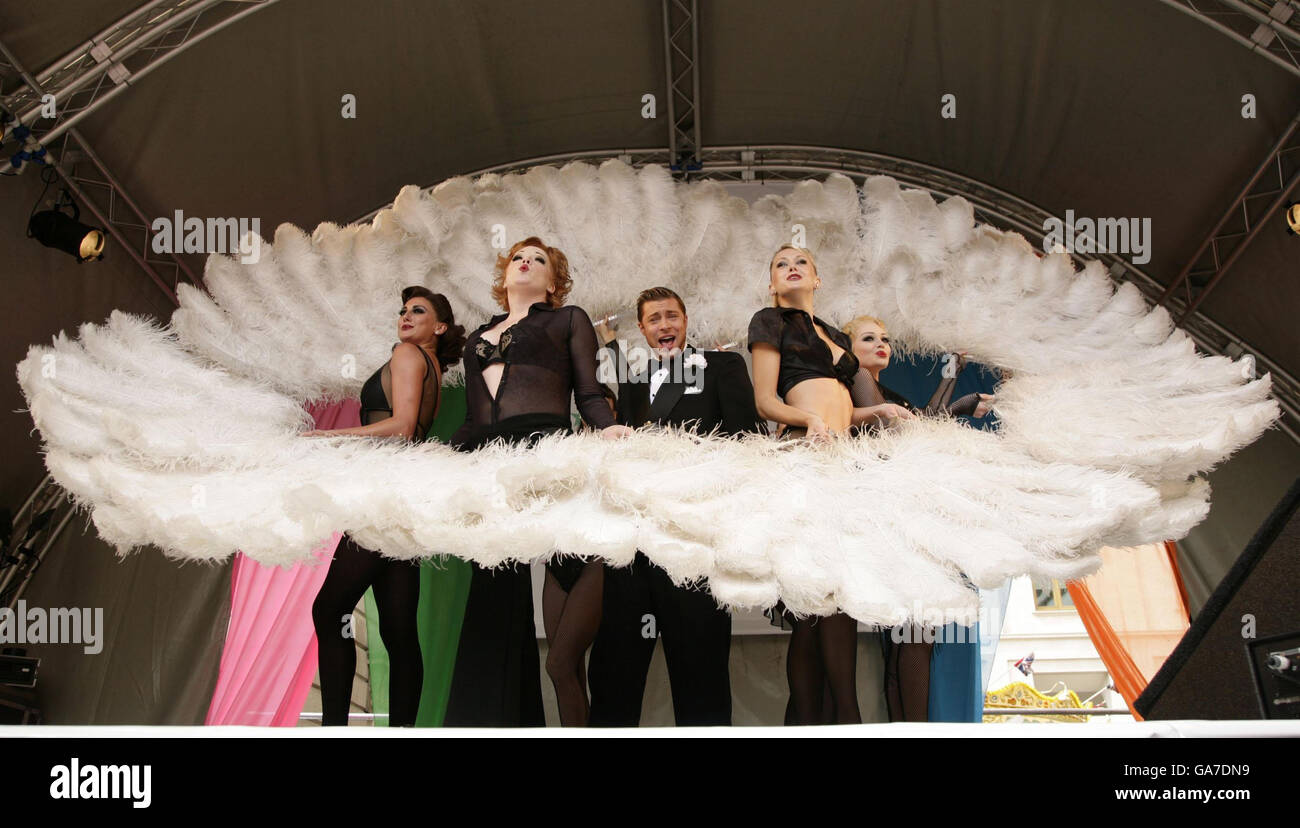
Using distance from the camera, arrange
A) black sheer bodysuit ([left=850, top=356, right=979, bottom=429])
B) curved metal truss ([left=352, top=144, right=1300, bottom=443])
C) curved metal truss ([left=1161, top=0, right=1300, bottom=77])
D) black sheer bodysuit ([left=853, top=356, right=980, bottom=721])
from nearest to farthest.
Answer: black sheer bodysuit ([left=853, top=356, right=980, bottom=721]) → black sheer bodysuit ([left=850, top=356, right=979, bottom=429]) → curved metal truss ([left=1161, top=0, right=1300, bottom=77]) → curved metal truss ([left=352, top=144, right=1300, bottom=443])

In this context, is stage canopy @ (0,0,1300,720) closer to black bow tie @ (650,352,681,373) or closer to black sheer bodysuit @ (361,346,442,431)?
black sheer bodysuit @ (361,346,442,431)

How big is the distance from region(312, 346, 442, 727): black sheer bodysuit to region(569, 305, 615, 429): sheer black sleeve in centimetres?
81

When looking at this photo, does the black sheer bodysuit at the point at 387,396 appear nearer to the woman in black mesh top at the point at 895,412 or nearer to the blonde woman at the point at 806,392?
the blonde woman at the point at 806,392

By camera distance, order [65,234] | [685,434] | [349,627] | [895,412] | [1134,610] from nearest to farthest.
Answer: [685,434]
[349,627]
[895,412]
[65,234]
[1134,610]

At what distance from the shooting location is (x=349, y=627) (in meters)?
3.51

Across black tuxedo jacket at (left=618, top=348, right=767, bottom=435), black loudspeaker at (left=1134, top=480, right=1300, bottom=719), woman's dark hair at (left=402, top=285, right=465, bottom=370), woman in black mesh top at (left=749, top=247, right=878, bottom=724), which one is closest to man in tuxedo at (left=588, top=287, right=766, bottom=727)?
black tuxedo jacket at (left=618, top=348, right=767, bottom=435)

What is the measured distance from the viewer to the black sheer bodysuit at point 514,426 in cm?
379

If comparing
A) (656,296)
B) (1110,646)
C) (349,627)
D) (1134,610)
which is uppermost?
(656,296)

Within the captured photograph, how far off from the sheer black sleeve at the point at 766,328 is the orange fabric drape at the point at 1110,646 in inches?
92.8

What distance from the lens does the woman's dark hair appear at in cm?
428

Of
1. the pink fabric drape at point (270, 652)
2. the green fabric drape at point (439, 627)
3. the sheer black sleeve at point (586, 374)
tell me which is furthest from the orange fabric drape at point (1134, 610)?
the pink fabric drape at point (270, 652)

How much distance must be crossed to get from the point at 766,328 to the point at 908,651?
1.29 metres

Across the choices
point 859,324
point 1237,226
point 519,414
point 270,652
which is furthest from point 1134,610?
point 270,652

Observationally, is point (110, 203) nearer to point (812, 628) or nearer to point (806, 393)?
point (806, 393)
